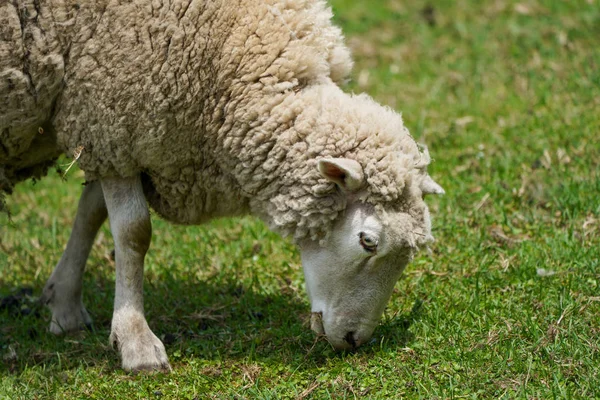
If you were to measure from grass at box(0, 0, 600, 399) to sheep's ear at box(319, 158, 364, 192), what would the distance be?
0.80 meters

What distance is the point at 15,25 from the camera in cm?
409

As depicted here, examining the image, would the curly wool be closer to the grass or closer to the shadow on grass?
the shadow on grass

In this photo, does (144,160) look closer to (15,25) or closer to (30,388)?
(15,25)

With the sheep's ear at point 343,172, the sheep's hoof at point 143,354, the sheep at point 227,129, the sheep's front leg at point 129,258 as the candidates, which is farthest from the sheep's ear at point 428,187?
the sheep's hoof at point 143,354

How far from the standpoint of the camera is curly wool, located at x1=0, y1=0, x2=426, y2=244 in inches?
161

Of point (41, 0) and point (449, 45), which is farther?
point (449, 45)

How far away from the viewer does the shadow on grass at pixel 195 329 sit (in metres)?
4.37

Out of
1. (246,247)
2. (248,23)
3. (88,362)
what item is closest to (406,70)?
(246,247)

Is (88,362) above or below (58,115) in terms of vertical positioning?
below

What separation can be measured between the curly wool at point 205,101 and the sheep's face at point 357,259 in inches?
2.5

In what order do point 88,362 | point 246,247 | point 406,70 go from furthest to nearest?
1. point 406,70
2. point 246,247
3. point 88,362

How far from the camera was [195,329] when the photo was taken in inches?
188

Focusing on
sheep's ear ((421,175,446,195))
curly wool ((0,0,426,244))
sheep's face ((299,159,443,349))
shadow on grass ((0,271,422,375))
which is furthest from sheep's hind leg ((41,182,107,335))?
sheep's ear ((421,175,446,195))

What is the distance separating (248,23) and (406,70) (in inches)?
166
